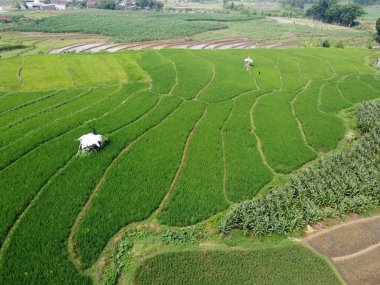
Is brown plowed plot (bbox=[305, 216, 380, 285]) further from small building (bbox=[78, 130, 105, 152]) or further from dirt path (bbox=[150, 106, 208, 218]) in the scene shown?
small building (bbox=[78, 130, 105, 152])

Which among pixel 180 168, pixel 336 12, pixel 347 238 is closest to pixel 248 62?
pixel 180 168

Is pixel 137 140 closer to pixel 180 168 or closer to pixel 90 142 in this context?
pixel 90 142

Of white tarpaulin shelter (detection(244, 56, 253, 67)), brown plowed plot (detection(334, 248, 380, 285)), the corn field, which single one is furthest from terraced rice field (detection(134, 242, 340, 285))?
white tarpaulin shelter (detection(244, 56, 253, 67))

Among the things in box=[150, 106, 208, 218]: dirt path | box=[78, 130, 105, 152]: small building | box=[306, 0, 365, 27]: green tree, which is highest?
box=[78, 130, 105, 152]: small building

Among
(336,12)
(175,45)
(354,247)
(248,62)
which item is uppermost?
(248,62)

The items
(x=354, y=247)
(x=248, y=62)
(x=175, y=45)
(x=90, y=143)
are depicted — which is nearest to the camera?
(x=354, y=247)

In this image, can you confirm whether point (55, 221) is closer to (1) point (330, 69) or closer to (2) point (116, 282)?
(2) point (116, 282)
